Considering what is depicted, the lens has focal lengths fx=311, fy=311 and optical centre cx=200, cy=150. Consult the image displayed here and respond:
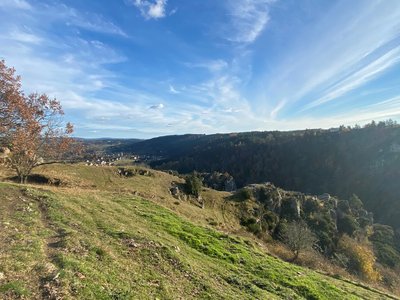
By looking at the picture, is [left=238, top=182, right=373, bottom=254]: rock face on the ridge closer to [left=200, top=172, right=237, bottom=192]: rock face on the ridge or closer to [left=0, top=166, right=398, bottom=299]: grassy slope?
[left=200, top=172, right=237, bottom=192]: rock face on the ridge

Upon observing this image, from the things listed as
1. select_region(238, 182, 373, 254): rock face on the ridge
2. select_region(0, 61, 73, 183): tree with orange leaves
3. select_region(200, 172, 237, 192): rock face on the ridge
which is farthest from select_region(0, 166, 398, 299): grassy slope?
select_region(200, 172, 237, 192): rock face on the ridge

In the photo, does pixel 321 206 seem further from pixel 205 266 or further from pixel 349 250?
pixel 205 266

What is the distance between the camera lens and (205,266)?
17500mm

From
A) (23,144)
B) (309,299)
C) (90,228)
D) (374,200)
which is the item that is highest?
(23,144)

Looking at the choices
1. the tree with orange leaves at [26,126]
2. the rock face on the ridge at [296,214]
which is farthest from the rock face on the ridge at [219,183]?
the tree with orange leaves at [26,126]

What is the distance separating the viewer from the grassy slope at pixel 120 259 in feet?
34.2

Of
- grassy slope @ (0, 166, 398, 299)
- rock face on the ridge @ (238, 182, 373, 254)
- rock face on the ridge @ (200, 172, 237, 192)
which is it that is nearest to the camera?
grassy slope @ (0, 166, 398, 299)

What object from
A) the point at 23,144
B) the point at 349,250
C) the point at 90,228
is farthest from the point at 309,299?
the point at 349,250

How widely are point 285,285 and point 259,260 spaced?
409 centimetres

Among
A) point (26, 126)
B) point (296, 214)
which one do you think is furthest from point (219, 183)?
point (26, 126)

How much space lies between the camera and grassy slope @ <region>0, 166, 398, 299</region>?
34.2 ft

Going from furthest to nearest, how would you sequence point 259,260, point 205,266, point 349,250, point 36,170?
point 349,250 < point 36,170 < point 259,260 < point 205,266

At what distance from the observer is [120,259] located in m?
13.9

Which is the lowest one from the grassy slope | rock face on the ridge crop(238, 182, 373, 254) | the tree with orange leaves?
rock face on the ridge crop(238, 182, 373, 254)
